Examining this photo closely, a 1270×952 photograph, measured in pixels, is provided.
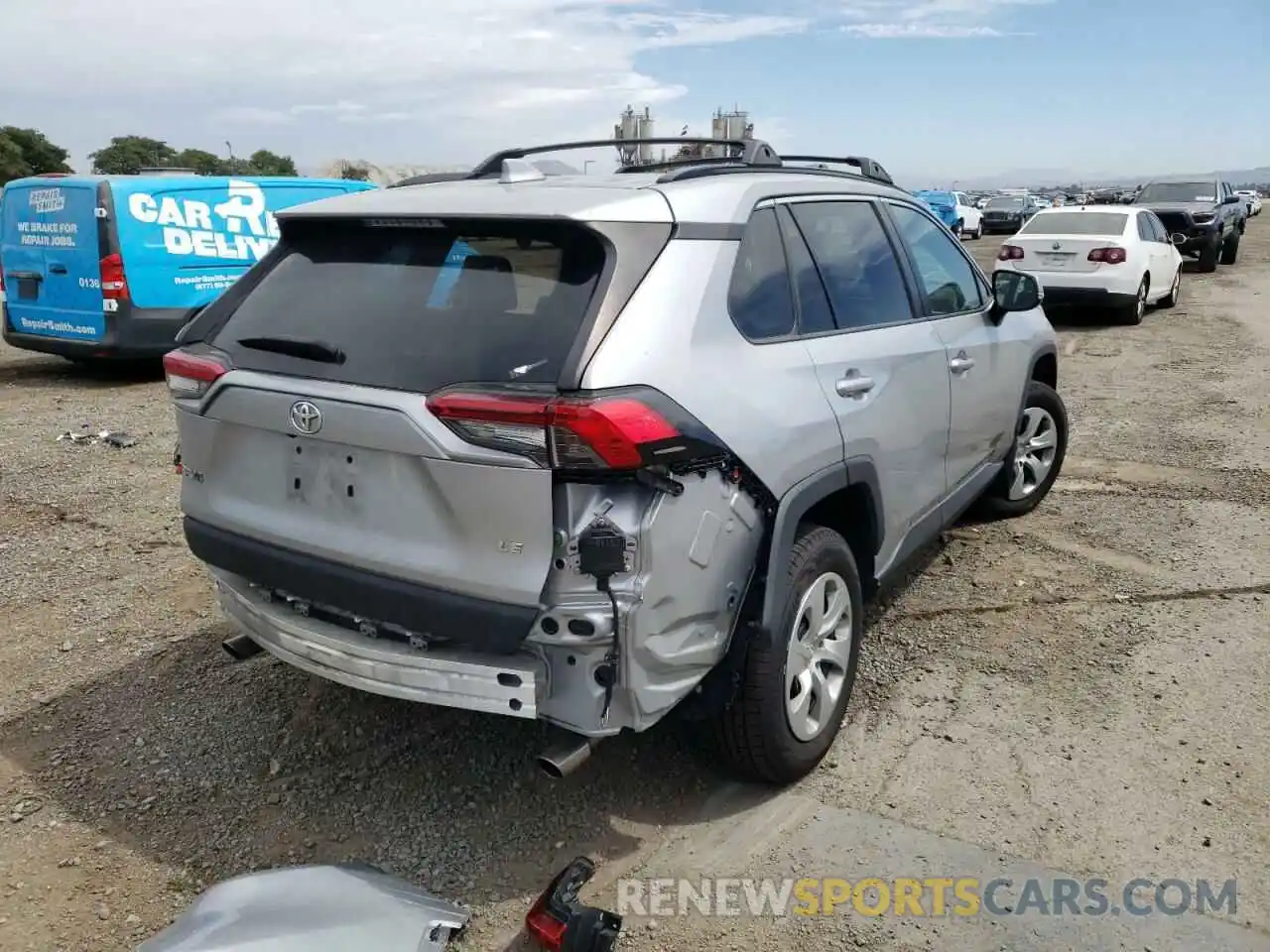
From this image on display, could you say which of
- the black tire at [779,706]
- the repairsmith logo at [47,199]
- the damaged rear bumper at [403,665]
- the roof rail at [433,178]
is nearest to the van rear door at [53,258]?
the repairsmith logo at [47,199]

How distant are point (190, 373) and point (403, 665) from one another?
3.68 feet

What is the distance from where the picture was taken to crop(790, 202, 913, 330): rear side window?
338 cm

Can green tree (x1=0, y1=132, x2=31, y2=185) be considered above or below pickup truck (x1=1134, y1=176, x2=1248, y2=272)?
above

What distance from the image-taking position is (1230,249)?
21875mm

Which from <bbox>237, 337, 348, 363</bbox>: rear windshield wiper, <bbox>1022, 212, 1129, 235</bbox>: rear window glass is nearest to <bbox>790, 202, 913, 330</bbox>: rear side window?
<bbox>237, 337, 348, 363</bbox>: rear windshield wiper

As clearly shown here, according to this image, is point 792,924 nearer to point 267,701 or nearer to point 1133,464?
point 267,701

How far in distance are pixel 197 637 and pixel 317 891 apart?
6.27 feet

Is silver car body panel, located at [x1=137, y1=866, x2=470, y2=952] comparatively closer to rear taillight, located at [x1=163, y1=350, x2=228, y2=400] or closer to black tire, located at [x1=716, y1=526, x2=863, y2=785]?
black tire, located at [x1=716, y1=526, x2=863, y2=785]

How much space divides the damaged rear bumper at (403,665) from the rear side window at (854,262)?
1.63 metres

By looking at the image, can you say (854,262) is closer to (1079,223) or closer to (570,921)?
(570,921)

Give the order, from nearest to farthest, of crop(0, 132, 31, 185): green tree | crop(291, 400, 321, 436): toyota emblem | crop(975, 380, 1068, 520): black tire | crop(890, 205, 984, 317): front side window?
crop(291, 400, 321, 436): toyota emblem → crop(890, 205, 984, 317): front side window → crop(975, 380, 1068, 520): black tire → crop(0, 132, 31, 185): green tree

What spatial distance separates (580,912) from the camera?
246cm

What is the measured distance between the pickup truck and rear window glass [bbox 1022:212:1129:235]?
566 centimetres

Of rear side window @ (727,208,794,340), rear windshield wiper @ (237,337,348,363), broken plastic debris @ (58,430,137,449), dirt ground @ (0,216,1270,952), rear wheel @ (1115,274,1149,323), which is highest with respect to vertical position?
rear side window @ (727,208,794,340)
